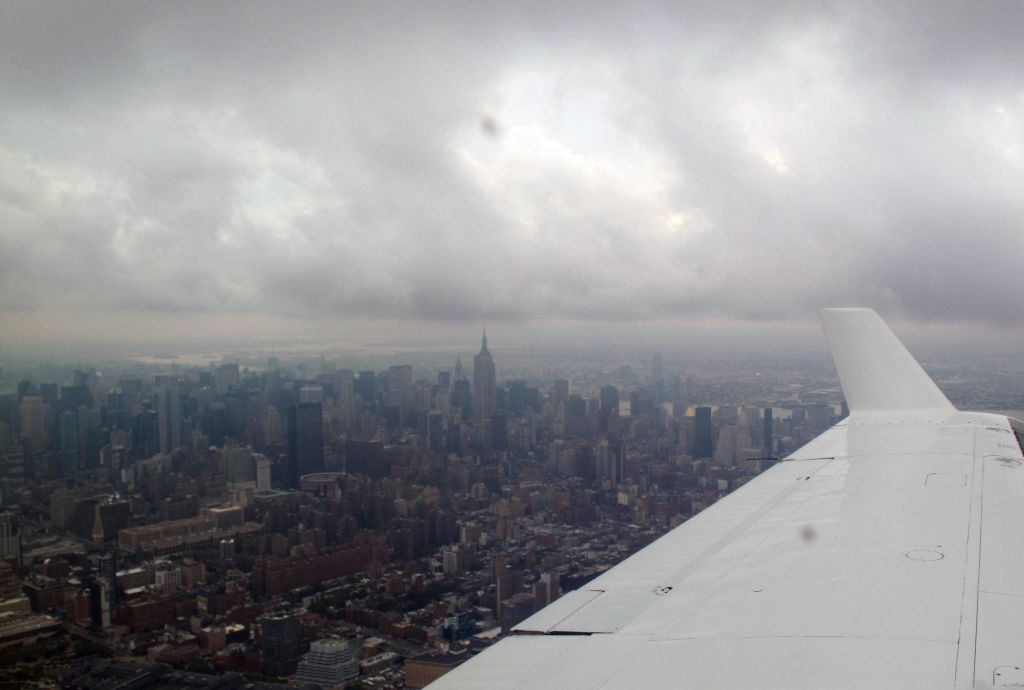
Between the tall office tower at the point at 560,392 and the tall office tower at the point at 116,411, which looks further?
the tall office tower at the point at 560,392

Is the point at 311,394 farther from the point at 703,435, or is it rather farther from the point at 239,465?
the point at 703,435

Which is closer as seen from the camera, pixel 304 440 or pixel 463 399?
pixel 304 440

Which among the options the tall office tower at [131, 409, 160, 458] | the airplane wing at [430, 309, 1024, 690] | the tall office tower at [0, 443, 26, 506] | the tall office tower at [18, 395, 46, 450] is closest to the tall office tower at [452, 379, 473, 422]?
the tall office tower at [131, 409, 160, 458]

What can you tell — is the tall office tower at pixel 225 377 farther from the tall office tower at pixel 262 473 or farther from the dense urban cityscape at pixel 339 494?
the tall office tower at pixel 262 473

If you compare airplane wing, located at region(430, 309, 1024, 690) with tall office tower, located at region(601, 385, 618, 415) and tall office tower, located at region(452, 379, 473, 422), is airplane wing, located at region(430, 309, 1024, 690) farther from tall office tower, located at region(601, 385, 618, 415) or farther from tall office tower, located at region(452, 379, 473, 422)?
tall office tower, located at region(452, 379, 473, 422)

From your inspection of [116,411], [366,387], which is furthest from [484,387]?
[116,411]

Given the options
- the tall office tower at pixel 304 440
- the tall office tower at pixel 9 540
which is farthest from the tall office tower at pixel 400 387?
the tall office tower at pixel 9 540
